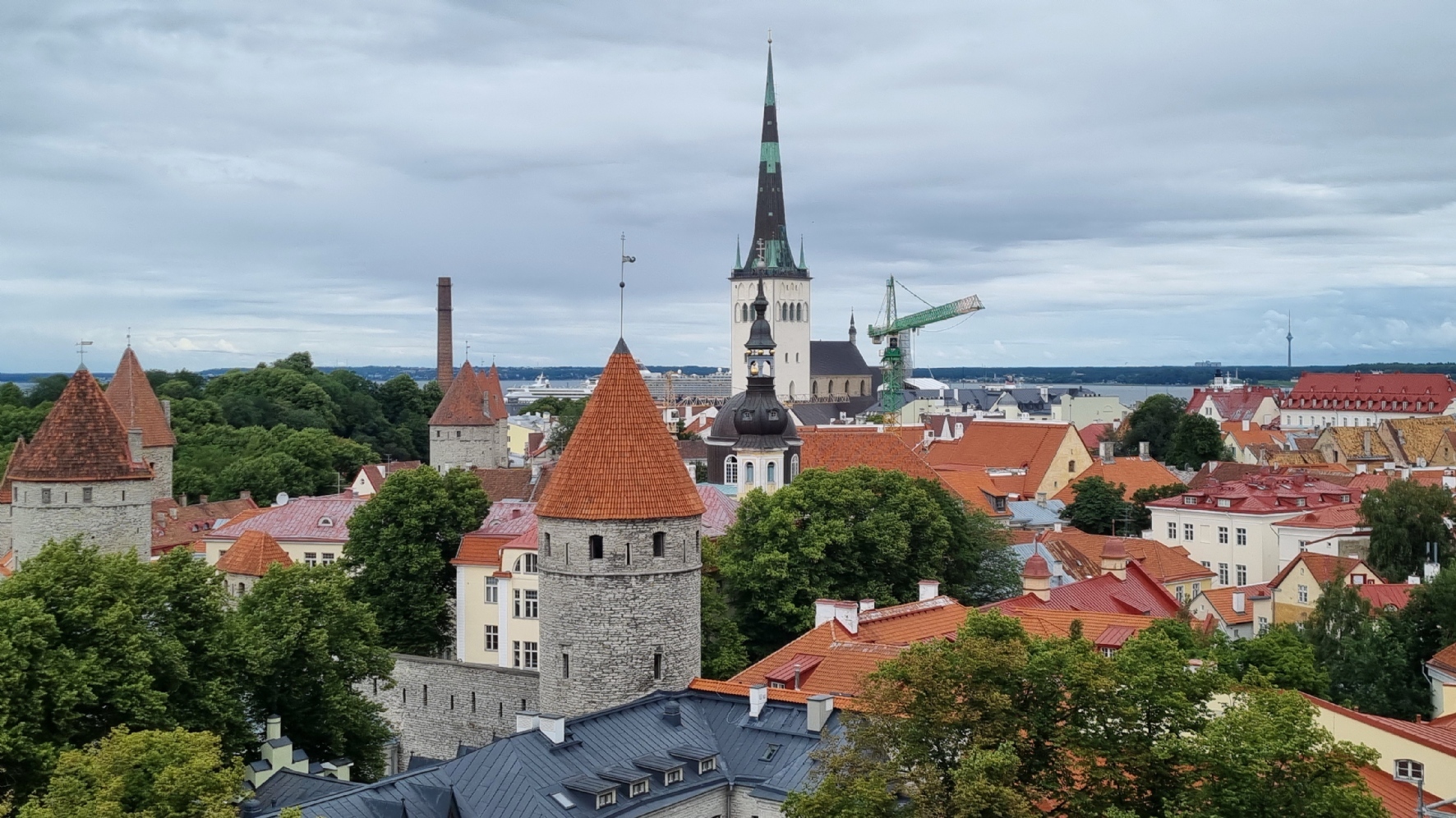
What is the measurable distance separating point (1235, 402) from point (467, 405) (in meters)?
87.7

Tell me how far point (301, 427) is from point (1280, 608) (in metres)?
75.6

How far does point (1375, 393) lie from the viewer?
141 metres

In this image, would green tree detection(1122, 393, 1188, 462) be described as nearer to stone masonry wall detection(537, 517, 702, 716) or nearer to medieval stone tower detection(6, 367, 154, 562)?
medieval stone tower detection(6, 367, 154, 562)

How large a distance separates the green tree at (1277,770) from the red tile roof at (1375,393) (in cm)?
12522

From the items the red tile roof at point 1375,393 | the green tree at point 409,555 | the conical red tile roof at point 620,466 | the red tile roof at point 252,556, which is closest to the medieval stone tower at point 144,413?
the red tile roof at point 252,556

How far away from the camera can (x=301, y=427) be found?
10800 centimetres

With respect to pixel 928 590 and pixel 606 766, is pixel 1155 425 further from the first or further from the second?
pixel 606 766

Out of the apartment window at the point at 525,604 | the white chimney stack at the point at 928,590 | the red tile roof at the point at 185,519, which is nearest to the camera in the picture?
the white chimney stack at the point at 928,590

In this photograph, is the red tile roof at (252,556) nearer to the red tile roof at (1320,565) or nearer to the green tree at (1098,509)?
the red tile roof at (1320,565)

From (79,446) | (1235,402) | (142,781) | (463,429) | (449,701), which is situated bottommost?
(449,701)

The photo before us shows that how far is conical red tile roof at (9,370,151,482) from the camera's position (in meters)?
44.1

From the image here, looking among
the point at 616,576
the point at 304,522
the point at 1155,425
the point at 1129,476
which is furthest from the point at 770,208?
the point at 616,576

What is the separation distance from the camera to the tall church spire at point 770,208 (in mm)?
133125

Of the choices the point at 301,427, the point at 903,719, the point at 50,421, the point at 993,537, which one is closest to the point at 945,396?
the point at 301,427
